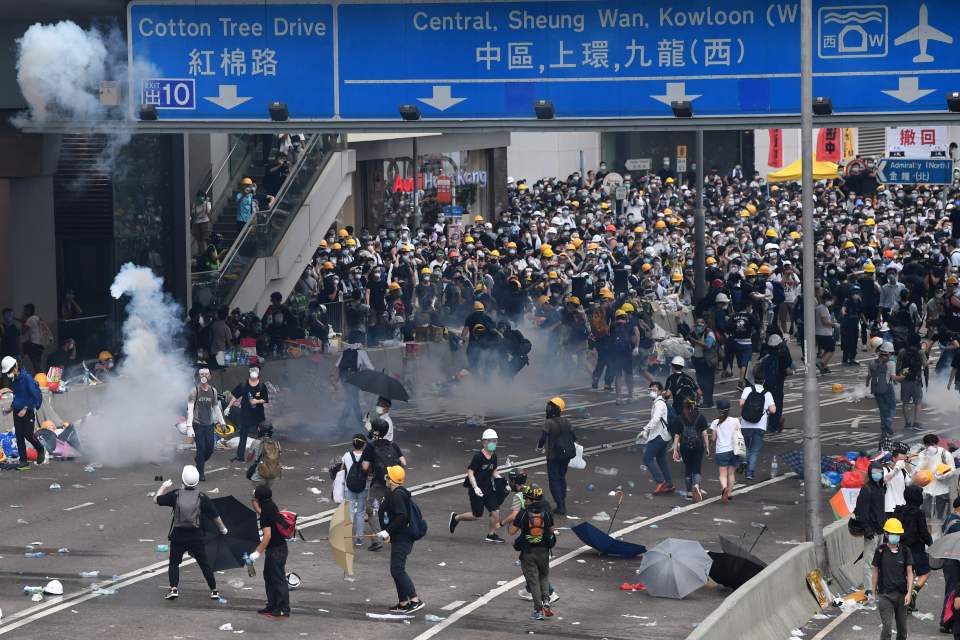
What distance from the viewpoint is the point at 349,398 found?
2564 centimetres

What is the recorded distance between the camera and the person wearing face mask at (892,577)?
584 inches

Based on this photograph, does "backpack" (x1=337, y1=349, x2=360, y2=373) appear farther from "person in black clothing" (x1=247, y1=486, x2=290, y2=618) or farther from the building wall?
the building wall

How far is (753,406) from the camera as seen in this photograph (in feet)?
71.9

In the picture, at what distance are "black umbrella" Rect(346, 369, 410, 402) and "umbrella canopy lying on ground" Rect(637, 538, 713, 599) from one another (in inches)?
280

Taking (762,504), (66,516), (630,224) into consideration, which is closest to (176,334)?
(66,516)

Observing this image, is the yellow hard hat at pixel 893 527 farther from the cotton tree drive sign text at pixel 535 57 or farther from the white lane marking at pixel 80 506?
the white lane marking at pixel 80 506

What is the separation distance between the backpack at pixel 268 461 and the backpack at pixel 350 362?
5.61 meters

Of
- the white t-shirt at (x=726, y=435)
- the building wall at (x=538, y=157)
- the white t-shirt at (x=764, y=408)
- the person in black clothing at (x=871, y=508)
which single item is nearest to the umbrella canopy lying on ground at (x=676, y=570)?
the person in black clothing at (x=871, y=508)

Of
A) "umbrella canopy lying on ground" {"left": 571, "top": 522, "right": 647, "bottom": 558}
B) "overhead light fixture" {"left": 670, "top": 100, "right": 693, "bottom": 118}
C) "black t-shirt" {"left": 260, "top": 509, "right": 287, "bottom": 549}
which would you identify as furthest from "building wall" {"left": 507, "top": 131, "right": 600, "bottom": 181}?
"black t-shirt" {"left": 260, "top": 509, "right": 287, "bottom": 549}

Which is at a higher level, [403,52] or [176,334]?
[403,52]

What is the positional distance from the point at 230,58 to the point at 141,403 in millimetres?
5159

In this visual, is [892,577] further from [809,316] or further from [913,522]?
[809,316]

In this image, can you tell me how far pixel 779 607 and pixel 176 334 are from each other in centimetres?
1614

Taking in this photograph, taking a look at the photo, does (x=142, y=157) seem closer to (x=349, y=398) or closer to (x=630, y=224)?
(x=349, y=398)
